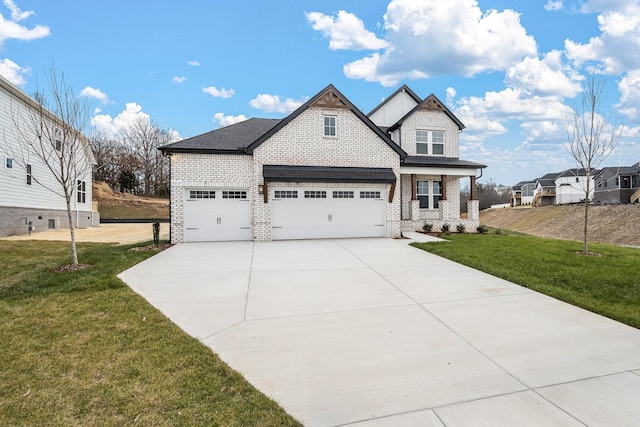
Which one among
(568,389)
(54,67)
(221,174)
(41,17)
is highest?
(41,17)

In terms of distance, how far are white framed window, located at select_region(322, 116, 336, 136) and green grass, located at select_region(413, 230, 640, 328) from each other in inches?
247

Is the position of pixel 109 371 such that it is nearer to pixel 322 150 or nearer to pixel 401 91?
pixel 322 150

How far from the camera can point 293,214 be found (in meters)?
14.3

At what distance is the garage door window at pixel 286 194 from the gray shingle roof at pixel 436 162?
595 cm

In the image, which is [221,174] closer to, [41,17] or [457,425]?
[41,17]

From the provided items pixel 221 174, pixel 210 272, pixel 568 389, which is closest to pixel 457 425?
pixel 568 389

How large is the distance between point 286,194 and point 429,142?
9.64 metres

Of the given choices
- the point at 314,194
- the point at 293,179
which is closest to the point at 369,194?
the point at 314,194

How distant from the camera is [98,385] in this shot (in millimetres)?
3293

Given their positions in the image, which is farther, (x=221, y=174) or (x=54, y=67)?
(x=221, y=174)

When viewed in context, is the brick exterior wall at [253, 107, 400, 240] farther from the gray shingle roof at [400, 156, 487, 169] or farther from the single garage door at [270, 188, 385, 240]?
the gray shingle roof at [400, 156, 487, 169]

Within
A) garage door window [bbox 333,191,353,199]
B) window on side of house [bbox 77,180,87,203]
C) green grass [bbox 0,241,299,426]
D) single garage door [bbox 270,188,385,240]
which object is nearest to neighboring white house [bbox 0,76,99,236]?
window on side of house [bbox 77,180,87,203]

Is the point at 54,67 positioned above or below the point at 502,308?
above

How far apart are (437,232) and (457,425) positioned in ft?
49.4
